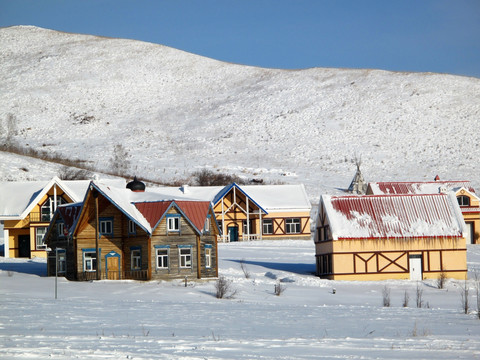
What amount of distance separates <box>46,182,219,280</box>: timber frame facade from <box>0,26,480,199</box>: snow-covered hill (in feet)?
148

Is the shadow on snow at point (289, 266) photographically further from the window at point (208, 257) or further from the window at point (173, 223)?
the window at point (173, 223)

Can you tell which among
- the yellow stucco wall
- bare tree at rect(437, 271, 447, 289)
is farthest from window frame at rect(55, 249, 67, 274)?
bare tree at rect(437, 271, 447, 289)

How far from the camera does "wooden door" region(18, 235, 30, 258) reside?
5041cm

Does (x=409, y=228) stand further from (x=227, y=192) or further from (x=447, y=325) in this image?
(x=227, y=192)

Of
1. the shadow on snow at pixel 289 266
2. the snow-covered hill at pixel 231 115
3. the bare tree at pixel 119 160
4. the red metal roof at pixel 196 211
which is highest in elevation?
the snow-covered hill at pixel 231 115

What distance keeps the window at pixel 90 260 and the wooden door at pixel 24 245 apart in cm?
1540

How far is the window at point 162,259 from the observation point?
3634 centimetres

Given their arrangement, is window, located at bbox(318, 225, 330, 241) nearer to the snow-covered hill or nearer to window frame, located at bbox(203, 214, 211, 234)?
window frame, located at bbox(203, 214, 211, 234)

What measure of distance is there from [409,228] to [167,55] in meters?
130

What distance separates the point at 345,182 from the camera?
95.5 m

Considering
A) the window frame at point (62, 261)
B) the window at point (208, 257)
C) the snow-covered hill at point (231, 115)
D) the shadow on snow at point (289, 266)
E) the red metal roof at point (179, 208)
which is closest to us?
the red metal roof at point (179, 208)

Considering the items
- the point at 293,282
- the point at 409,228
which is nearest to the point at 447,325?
the point at 293,282

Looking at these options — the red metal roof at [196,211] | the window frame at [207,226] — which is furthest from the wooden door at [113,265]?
the window frame at [207,226]

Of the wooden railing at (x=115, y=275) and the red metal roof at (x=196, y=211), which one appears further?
the red metal roof at (x=196, y=211)
